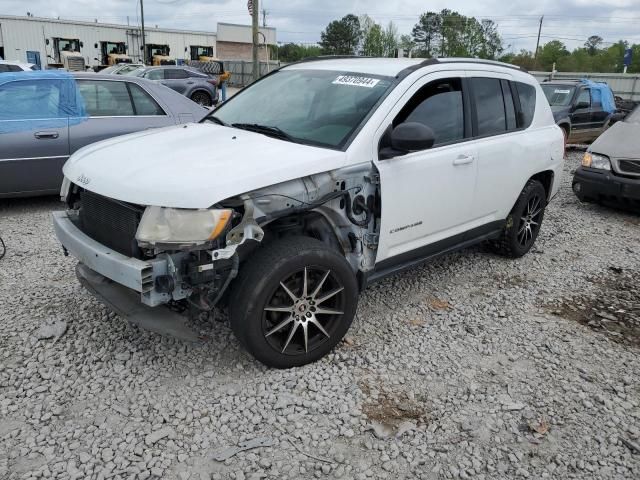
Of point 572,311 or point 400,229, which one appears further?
point 572,311

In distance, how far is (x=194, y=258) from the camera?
270cm

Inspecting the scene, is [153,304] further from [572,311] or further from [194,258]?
[572,311]

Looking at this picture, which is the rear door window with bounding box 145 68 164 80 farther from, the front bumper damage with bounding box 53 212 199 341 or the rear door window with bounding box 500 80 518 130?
the front bumper damage with bounding box 53 212 199 341

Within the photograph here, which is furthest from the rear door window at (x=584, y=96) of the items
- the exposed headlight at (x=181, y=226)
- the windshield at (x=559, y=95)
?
the exposed headlight at (x=181, y=226)

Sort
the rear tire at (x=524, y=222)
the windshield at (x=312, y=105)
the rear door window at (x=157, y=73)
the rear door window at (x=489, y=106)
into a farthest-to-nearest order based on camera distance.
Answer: the rear door window at (x=157, y=73), the rear tire at (x=524, y=222), the rear door window at (x=489, y=106), the windshield at (x=312, y=105)

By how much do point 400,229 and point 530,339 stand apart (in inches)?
48.5

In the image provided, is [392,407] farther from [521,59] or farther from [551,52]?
[551,52]

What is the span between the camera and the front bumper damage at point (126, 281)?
2670 millimetres

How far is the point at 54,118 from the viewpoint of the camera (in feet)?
19.7

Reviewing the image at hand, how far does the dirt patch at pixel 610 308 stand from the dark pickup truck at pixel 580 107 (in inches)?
305

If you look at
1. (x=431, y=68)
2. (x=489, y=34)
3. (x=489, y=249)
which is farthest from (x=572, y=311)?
(x=489, y=34)

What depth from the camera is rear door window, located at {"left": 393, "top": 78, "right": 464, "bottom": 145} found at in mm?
3658

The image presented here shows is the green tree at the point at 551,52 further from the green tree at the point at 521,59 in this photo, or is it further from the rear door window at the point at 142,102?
the rear door window at the point at 142,102

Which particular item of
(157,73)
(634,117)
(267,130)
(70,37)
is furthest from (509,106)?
(70,37)
